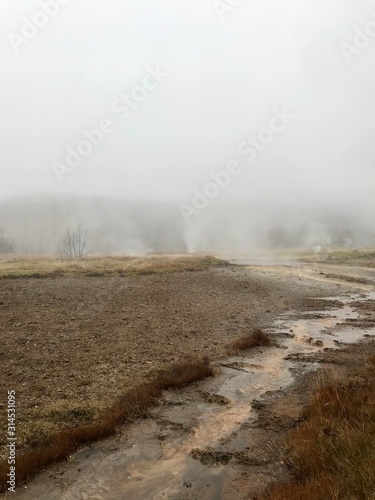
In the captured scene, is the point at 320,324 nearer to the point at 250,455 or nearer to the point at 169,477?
the point at 250,455

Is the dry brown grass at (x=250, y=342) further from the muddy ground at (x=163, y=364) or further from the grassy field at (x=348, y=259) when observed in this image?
the grassy field at (x=348, y=259)

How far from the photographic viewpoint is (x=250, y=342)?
795 inches

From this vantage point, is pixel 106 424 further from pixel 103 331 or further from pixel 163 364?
pixel 103 331

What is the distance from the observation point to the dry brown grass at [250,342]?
19.7 metres

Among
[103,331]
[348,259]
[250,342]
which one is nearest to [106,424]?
[250,342]

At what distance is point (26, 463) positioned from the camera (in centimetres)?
894

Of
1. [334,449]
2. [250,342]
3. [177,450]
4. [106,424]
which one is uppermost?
[334,449]

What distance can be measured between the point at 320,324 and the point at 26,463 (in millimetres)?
21378

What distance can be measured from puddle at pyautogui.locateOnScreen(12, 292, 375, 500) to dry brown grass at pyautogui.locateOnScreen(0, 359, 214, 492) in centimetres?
29

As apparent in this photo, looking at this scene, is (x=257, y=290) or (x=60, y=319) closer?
(x=60, y=319)

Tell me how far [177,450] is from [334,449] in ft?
13.2

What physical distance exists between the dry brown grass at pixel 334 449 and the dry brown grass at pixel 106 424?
4928mm

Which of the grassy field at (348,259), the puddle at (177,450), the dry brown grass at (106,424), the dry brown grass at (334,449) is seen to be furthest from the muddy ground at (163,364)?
the grassy field at (348,259)

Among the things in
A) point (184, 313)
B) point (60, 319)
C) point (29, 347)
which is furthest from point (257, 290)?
point (29, 347)
